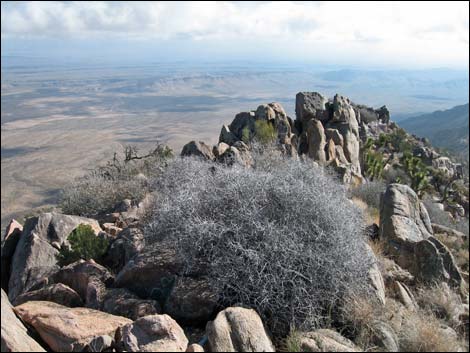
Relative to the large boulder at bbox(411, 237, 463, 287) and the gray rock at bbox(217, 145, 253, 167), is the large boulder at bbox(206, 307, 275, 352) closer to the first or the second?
the large boulder at bbox(411, 237, 463, 287)

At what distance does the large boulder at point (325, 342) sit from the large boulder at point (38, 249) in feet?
17.7

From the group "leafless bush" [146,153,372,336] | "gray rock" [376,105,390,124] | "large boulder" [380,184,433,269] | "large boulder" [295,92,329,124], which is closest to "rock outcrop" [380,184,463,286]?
"large boulder" [380,184,433,269]

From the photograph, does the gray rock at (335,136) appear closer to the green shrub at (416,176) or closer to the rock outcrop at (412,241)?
the green shrub at (416,176)

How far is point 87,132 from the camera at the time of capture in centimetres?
13775

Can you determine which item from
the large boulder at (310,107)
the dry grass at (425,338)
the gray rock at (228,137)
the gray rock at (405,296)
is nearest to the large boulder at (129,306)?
the dry grass at (425,338)

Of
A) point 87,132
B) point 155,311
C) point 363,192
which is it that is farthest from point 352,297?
point 87,132

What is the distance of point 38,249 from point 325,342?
24.1 feet

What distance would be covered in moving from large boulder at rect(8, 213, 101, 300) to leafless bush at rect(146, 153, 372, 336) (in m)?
2.92

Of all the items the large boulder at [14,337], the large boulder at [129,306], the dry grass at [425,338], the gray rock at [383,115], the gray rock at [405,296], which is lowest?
the gray rock at [383,115]

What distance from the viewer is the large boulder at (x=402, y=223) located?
9070 mm

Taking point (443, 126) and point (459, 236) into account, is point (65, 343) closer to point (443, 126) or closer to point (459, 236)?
point (459, 236)

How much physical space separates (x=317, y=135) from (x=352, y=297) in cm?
1617

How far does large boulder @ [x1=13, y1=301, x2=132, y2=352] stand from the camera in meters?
4.83

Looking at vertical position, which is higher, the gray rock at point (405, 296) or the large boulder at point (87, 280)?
the large boulder at point (87, 280)
